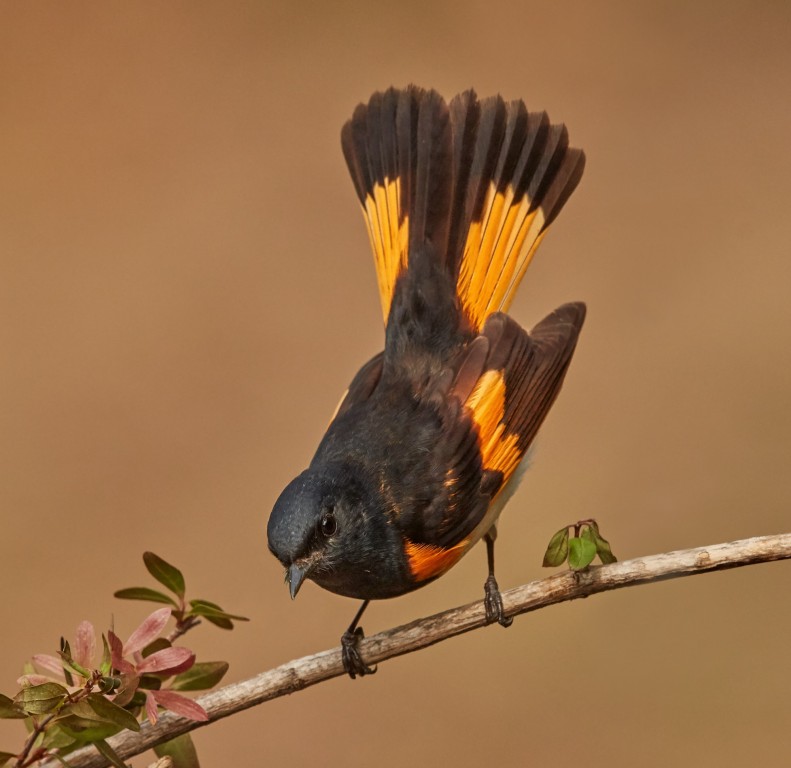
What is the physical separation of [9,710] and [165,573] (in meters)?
0.34

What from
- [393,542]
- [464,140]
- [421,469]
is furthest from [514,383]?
[464,140]

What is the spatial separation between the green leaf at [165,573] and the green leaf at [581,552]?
0.63m

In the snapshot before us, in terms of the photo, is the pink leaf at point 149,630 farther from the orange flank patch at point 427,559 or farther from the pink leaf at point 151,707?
the orange flank patch at point 427,559

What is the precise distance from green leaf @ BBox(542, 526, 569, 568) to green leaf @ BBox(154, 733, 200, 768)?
2.12ft

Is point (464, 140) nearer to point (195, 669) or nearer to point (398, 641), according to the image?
point (398, 641)

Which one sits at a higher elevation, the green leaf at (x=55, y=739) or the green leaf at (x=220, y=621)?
the green leaf at (x=220, y=621)

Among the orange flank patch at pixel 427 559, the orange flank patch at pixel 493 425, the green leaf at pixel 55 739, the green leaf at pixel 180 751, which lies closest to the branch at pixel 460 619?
the green leaf at pixel 180 751

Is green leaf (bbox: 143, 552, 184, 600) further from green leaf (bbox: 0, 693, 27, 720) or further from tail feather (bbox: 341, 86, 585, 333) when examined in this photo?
tail feather (bbox: 341, 86, 585, 333)

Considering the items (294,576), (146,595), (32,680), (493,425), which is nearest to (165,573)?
(146,595)

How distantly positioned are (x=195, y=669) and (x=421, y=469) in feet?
2.82

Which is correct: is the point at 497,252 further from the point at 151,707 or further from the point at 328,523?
the point at 151,707

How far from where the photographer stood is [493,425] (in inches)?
94.6

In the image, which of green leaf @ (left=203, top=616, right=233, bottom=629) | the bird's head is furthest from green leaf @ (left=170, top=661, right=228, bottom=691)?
the bird's head

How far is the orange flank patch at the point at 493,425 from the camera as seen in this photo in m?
2.38
